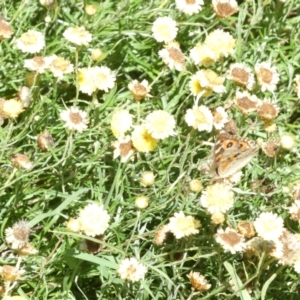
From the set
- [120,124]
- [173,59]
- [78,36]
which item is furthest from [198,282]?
[78,36]

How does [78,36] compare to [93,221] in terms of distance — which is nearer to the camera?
[93,221]

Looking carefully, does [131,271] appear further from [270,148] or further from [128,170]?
→ [270,148]

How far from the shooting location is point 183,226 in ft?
7.39

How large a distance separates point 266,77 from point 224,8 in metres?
0.29

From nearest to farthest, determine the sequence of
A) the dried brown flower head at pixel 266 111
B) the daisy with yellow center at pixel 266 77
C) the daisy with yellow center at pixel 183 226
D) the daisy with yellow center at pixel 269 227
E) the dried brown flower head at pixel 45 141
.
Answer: the daisy with yellow center at pixel 269 227
the daisy with yellow center at pixel 183 226
the dried brown flower head at pixel 45 141
the dried brown flower head at pixel 266 111
the daisy with yellow center at pixel 266 77

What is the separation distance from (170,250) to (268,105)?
597 millimetres

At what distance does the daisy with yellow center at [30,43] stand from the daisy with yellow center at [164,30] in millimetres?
423

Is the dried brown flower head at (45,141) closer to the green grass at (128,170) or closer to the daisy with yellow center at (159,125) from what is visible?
the green grass at (128,170)

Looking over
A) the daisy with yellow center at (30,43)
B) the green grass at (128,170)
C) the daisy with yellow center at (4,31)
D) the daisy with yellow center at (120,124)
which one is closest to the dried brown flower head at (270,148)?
the green grass at (128,170)

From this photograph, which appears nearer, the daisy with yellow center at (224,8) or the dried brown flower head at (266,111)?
the dried brown flower head at (266,111)

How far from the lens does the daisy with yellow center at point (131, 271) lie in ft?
7.13

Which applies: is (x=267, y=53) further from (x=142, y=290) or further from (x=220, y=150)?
(x=142, y=290)

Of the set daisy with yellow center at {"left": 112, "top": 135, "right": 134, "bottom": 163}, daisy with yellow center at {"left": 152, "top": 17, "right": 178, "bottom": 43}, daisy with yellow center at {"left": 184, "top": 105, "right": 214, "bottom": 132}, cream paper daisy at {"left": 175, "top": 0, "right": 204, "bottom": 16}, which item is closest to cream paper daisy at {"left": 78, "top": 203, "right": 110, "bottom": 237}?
daisy with yellow center at {"left": 112, "top": 135, "right": 134, "bottom": 163}

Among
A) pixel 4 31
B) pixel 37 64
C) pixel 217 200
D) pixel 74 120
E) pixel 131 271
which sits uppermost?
pixel 4 31
